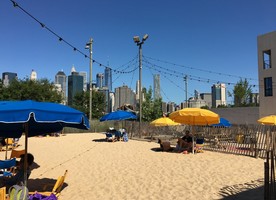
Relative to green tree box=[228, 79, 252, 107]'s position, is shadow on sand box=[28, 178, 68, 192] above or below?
below

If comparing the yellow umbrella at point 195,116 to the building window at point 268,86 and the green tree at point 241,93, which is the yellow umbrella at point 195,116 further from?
the green tree at point 241,93

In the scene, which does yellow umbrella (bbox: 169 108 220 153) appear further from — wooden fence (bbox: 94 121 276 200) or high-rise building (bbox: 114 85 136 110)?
high-rise building (bbox: 114 85 136 110)

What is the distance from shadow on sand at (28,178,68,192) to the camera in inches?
298

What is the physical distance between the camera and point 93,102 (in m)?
60.8

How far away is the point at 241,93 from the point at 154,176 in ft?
159

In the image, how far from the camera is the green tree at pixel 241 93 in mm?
53938

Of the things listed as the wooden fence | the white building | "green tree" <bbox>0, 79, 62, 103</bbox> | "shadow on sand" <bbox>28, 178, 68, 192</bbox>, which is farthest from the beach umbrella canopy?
"green tree" <bbox>0, 79, 62, 103</bbox>

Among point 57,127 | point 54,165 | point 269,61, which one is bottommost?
point 54,165

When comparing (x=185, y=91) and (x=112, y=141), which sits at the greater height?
(x=185, y=91)

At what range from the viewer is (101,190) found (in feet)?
24.6

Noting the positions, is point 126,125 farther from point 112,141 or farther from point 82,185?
point 82,185

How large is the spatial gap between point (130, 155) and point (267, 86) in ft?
87.7

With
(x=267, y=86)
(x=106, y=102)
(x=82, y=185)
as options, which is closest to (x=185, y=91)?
(x=267, y=86)

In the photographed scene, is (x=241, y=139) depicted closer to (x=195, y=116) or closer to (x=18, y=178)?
(x=195, y=116)
